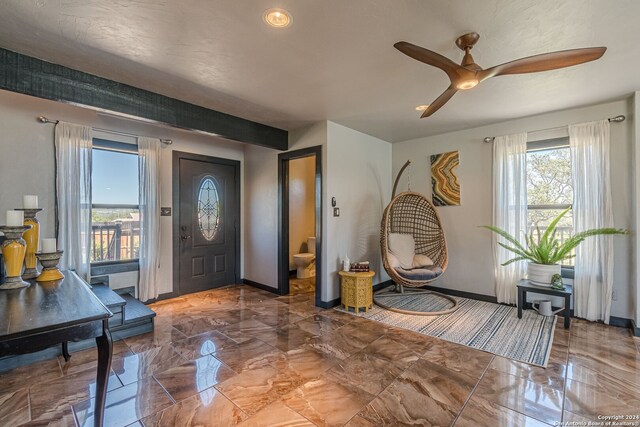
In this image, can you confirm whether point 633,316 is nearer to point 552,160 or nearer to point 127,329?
point 552,160

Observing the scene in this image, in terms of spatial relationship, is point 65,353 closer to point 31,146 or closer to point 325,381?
point 31,146

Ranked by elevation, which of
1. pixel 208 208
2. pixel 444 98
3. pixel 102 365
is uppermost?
pixel 444 98

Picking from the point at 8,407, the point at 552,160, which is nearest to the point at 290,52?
the point at 8,407

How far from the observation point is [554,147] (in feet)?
12.0

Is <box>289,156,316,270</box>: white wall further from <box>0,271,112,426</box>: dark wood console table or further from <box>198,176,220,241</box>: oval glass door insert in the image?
<box>0,271,112,426</box>: dark wood console table

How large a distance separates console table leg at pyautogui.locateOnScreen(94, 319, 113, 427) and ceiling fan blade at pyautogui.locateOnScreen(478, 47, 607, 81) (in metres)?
2.80

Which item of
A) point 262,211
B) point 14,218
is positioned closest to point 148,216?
point 262,211

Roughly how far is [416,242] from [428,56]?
3.43 meters

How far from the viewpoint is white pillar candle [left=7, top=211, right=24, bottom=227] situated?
6.22ft

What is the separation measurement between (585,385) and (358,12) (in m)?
3.09

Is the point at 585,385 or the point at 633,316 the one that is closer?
the point at 585,385

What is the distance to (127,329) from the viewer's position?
2.95 meters

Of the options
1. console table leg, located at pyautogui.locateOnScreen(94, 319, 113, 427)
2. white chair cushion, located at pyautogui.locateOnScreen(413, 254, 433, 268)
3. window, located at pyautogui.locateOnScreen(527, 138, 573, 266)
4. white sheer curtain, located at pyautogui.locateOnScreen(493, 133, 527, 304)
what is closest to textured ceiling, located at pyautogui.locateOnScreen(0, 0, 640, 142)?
window, located at pyautogui.locateOnScreen(527, 138, 573, 266)

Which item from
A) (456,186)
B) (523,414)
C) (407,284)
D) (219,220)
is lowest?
(523,414)
